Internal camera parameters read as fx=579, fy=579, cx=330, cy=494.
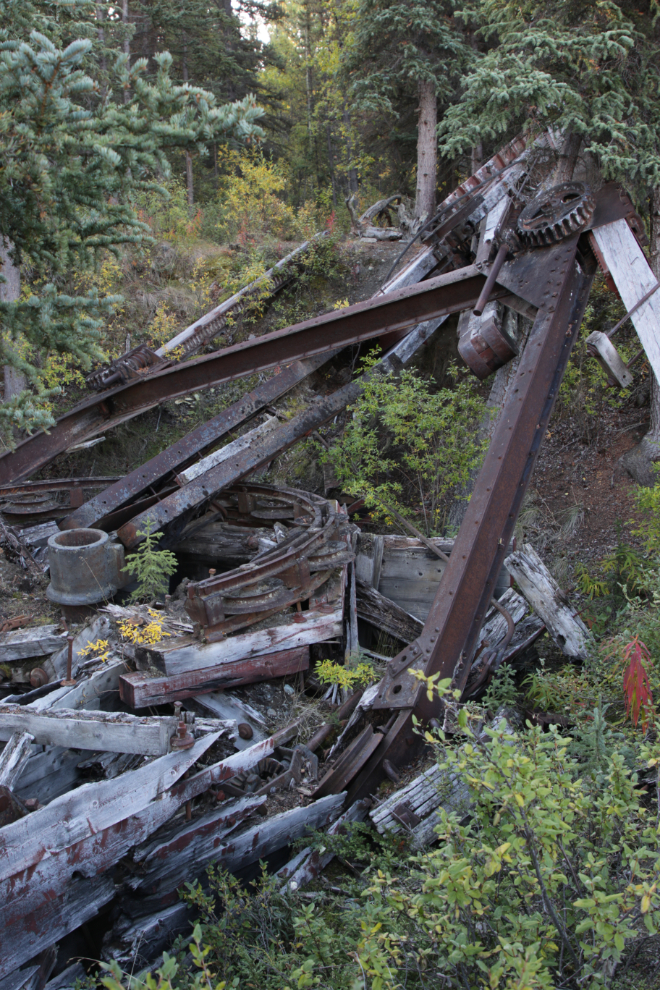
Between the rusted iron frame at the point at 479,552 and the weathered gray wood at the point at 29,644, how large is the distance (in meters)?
2.83

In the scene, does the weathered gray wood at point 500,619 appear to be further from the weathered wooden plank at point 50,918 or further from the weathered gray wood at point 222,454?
the weathered wooden plank at point 50,918

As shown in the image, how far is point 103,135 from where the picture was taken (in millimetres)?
3588

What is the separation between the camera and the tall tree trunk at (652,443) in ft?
23.2

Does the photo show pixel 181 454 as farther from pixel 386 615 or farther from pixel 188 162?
pixel 188 162

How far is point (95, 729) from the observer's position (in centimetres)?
350

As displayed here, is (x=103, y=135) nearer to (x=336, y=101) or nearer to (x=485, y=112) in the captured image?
(x=485, y=112)

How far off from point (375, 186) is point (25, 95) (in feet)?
69.0

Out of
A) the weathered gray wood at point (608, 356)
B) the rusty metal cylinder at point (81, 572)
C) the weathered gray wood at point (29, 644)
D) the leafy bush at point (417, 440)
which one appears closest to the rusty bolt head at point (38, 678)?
the weathered gray wood at point (29, 644)

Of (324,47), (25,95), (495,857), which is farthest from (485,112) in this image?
(324,47)

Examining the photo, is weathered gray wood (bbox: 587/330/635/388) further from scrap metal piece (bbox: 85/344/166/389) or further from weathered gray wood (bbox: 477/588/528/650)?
scrap metal piece (bbox: 85/344/166/389)

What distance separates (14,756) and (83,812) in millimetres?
788

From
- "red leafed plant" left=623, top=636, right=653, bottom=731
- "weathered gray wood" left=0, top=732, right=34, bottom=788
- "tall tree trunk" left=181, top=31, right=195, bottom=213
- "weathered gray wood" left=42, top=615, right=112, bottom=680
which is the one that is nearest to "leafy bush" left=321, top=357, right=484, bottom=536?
"weathered gray wood" left=42, top=615, right=112, bottom=680

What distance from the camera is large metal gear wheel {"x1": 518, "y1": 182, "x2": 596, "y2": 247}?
14.7 feet

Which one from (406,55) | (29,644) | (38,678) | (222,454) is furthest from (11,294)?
(406,55)
